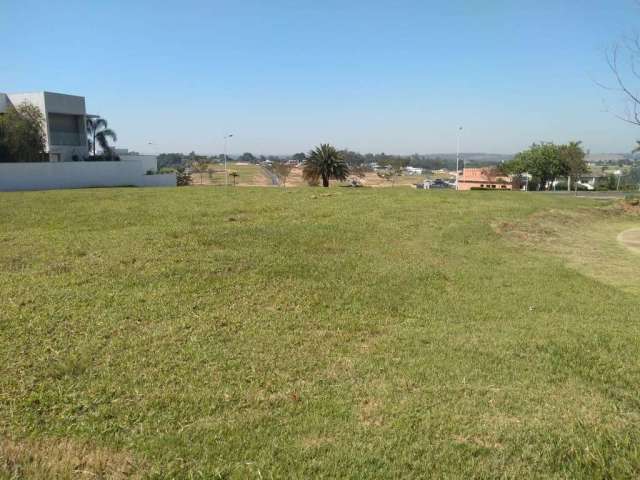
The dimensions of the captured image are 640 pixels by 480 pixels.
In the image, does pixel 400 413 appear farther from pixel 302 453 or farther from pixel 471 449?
pixel 302 453

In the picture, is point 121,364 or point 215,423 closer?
point 215,423

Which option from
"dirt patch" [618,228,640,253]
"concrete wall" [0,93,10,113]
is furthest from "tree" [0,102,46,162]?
"dirt patch" [618,228,640,253]

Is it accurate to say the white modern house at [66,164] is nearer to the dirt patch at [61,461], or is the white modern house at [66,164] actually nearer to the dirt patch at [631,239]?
the dirt patch at [631,239]

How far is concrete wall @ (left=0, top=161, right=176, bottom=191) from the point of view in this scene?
2266 centimetres

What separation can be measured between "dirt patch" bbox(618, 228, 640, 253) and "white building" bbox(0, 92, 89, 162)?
31683 mm

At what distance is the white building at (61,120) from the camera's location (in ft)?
102

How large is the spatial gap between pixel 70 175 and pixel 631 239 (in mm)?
23681

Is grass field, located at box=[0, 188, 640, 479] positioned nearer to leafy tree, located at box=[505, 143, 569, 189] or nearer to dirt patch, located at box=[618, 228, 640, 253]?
dirt patch, located at box=[618, 228, 640, 253]

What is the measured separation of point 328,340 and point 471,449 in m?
1.74

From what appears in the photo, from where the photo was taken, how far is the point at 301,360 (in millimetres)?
3754

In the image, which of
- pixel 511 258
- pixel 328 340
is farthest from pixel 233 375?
pixel 511 258

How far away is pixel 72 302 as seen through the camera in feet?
14.8

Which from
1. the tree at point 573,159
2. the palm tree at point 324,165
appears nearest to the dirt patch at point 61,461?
the palm tree at point 324,165

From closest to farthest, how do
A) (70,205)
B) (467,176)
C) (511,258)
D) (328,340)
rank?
(328,340)
(511,258)
(70,205)
(467,176)
